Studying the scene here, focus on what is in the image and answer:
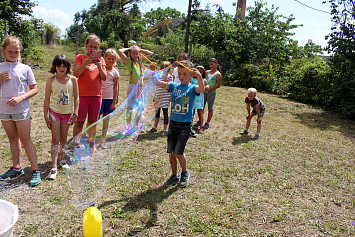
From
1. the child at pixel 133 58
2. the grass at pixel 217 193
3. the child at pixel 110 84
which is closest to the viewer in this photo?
the grass at pixel 217 193

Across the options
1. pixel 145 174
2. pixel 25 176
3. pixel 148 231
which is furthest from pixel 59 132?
pixel 148 231

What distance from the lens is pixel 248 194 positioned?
3896 millimetres

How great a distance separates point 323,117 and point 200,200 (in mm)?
8685

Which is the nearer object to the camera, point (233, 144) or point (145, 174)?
point (145, 174)

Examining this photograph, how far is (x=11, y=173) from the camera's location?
12.4ft

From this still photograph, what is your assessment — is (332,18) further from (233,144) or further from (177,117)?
(177,117)

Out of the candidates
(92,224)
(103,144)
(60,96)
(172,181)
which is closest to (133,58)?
(60,96)

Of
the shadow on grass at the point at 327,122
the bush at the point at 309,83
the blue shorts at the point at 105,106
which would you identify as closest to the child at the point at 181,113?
the blue shorts at the point at 105,106

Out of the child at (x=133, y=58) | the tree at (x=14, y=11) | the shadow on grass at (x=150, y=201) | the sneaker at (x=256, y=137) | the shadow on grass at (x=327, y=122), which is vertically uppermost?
the tree at (x=14, y=11)

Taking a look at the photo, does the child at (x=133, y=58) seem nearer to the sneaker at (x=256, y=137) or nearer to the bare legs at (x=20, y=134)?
the bare legs at (x=20, y=134)

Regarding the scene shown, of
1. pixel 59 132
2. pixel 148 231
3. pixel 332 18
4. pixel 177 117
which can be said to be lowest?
pixel 148 231

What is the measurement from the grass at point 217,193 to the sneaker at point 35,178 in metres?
0.08

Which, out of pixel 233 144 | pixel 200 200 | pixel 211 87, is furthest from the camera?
pixel 211 87

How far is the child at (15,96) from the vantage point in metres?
3.35
